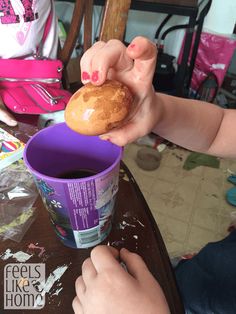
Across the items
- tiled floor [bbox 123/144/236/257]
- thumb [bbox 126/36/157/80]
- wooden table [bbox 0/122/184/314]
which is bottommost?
tiled floor [bbox 123/144/236/257]

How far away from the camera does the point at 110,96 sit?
0.34m

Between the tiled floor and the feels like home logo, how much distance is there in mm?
777

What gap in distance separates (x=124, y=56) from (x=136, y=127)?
10 centimetres

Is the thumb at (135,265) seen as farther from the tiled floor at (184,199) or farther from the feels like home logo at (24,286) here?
the tiled floor at (184,199)

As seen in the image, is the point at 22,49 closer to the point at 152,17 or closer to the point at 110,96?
the point at 110,96

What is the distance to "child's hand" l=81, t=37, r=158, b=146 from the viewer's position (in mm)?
343

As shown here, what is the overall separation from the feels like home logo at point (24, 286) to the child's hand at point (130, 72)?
202mm

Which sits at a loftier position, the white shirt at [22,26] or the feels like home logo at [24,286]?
the white shirt at [22,26]

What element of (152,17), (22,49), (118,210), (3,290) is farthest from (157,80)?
(3,290)

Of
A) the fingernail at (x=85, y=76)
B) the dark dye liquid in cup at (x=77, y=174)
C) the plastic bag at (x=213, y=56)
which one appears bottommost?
the plastic bag at (x=213, y=56)

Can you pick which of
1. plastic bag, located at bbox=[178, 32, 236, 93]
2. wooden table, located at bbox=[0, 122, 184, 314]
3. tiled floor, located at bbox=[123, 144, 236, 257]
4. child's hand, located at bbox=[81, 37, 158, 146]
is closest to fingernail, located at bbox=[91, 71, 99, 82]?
child's hand, located at bbox=[81, 37, 158, 146]

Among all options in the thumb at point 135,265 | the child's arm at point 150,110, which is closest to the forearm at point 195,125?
the child's arm at point 150,110

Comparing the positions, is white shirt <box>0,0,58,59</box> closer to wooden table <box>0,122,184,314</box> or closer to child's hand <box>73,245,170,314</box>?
wooden table <box>0,122,184,314</box>

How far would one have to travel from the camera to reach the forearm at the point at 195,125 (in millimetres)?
496
